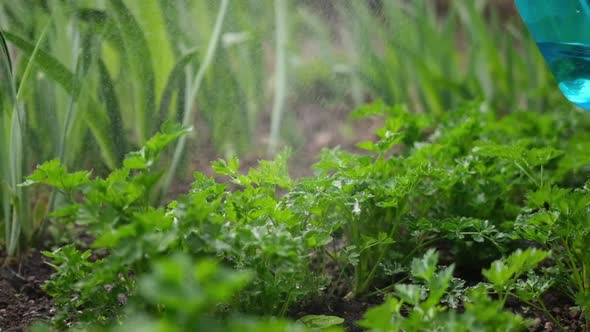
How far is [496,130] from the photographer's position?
150 cm

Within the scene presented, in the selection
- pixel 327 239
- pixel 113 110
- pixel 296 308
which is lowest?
pixel 296 308

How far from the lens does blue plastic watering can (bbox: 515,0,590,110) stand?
1.07 metres

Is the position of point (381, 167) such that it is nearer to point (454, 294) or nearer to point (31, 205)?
point (454, 294)

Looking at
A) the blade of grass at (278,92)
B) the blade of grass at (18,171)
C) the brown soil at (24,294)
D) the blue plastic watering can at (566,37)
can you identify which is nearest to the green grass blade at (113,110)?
the blade of grass at (18,171)

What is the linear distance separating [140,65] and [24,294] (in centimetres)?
47

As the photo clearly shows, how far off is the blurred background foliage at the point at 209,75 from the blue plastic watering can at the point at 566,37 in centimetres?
55

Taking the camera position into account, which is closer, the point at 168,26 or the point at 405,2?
the point at 168,26

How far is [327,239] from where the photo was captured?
0.93 metres

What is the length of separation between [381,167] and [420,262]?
0.31m

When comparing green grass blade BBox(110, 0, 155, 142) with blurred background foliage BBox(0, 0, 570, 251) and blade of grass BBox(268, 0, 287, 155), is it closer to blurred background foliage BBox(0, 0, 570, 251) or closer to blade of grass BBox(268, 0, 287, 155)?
blurred background foliage BBox(0, 0, 570, 251)


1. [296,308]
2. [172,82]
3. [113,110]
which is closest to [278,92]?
[172,82]

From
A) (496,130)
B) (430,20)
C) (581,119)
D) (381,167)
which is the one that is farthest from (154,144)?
(430,20)

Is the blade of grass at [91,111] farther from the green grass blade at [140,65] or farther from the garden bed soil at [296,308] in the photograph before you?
the garden bed soil at [296,308]

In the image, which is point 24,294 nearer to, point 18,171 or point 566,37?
point 18,171
